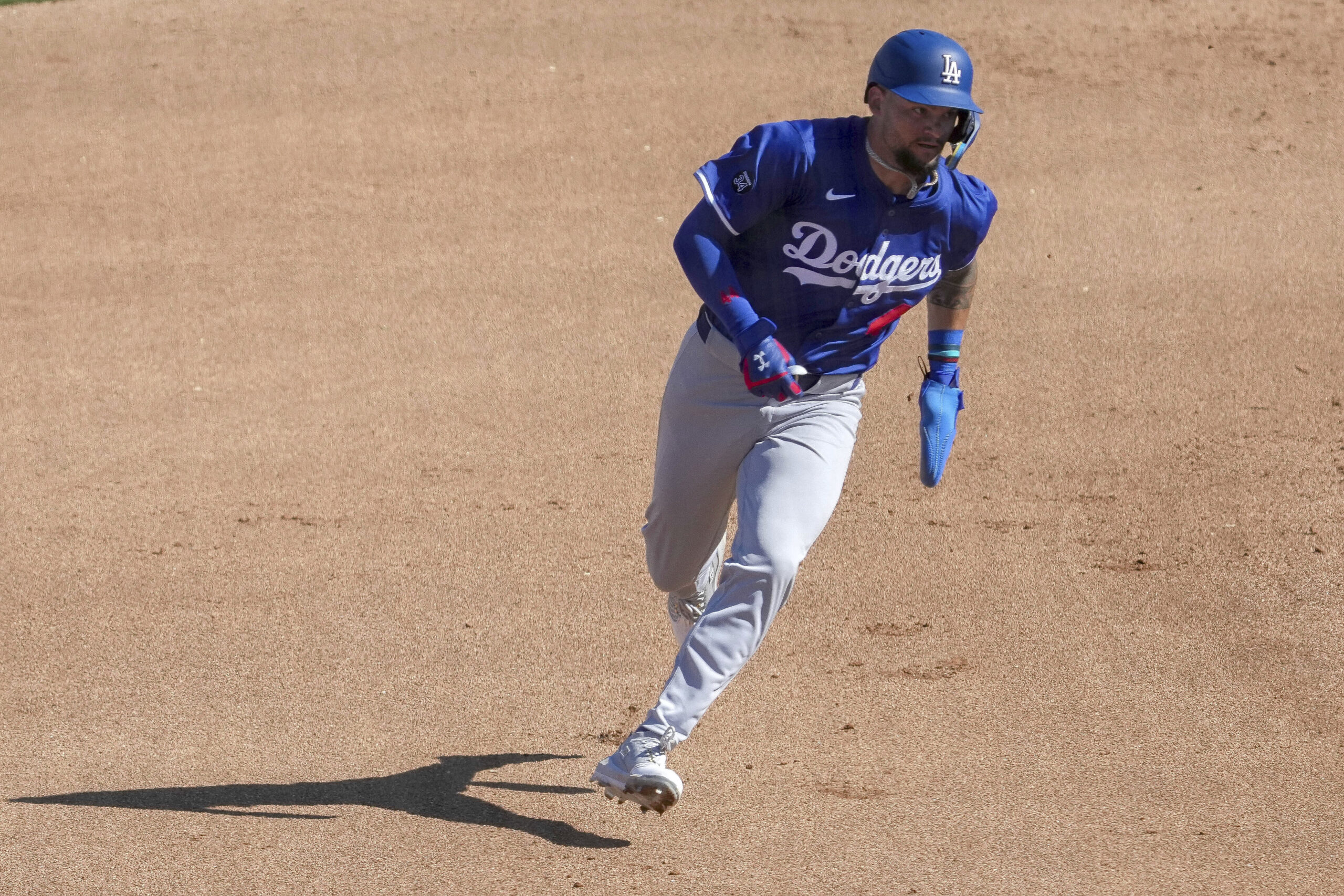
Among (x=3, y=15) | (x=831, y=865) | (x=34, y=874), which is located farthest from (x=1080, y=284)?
(x=3, y=15)

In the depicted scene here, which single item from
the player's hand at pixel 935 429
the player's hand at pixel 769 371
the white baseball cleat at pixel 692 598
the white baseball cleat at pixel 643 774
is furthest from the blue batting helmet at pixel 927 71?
the white baseball cleat at pixel 643 774

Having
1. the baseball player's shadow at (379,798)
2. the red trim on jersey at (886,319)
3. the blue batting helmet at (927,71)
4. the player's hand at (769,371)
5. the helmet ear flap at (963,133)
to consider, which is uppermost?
the blue batting helmet at (927,71)

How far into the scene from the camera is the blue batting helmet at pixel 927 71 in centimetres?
375

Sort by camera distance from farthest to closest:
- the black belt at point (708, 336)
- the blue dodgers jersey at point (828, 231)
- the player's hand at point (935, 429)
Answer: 1. the player's hand at point (935, 429)
2. the black belt at point (708, 336)
3. the blue dodgers jersey at point (828, 231)

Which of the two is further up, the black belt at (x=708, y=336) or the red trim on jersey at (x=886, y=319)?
the red trim on jersey at (x=886, y=319)

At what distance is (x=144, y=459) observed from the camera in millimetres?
6703

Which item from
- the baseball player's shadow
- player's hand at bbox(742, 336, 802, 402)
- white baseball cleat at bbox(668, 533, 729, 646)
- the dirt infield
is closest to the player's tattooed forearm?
player's hand at bbox(742, 336, 802, 402)

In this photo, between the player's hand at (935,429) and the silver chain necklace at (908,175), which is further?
the player's hand at (935,429)

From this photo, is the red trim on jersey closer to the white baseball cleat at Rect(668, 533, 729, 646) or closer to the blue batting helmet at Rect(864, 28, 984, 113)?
the blue batting helmet at Rect(864, 28, 984, 113)

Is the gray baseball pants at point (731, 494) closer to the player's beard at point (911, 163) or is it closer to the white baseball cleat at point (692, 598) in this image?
the white baseball cleat at point (692, 598)

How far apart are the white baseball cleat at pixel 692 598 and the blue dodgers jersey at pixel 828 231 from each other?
84cm

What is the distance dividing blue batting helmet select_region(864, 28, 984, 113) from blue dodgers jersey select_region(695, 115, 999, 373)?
0.20 m

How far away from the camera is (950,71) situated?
3789 mm

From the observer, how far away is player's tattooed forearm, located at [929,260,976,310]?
4.34 meters
